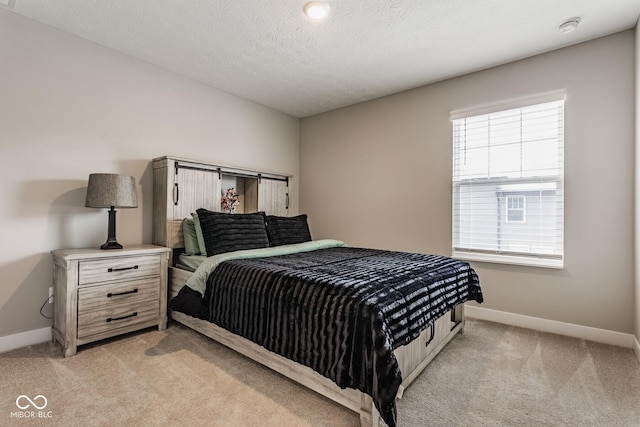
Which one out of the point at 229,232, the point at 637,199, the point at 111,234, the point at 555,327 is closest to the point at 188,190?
the point at 229,232

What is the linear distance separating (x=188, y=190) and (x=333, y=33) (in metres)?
1.98

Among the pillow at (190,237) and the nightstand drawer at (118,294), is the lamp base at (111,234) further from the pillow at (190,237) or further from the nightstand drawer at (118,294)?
the pillow at (190,237)

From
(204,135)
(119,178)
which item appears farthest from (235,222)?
(204,135)

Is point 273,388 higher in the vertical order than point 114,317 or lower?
lower

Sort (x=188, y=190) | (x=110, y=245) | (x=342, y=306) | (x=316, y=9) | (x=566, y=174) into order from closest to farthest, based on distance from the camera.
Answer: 1. (x=342, y=306)
2. (x=316, y=9)
3. (x=110, y=245)
4. (x=566, y=174)
5. (x=188, y=190)

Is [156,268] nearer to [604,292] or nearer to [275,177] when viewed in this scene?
[275,177]

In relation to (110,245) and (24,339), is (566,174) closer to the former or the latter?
(110,245)

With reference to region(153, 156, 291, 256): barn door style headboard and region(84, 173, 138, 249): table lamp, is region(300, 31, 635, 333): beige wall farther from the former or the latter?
region(84, 173, 138, 249): table lamp

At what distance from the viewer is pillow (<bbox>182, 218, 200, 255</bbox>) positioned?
292 centimetres

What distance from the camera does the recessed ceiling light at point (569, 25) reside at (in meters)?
2.31

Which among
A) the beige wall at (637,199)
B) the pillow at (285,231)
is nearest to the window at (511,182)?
the beige wall at (637,199)

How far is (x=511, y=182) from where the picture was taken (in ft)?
9.69

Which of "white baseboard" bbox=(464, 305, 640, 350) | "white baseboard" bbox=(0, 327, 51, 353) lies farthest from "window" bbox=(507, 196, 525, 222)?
"white baseboard" bbox=(0, 327, 51, 353)

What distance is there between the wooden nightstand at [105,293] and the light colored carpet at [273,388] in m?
0.15
